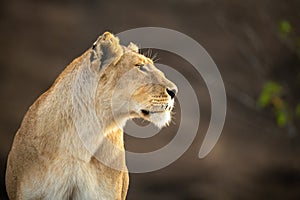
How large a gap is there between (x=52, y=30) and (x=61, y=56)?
0.30 meters

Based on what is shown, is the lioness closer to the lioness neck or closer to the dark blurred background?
the lioness neck

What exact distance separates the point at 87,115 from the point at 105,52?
38cm

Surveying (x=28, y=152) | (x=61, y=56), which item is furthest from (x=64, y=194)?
(x=61, y=56)

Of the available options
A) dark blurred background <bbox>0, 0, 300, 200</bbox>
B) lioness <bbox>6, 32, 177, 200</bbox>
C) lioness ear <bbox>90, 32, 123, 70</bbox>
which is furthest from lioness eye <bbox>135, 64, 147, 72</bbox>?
dark blurred background <bbox>0, 0, 300, 200</bbox>

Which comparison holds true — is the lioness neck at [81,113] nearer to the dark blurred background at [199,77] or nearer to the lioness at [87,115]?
the lioness at [87,115]

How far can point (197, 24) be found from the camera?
28.2ft

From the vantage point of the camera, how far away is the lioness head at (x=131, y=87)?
4203mm

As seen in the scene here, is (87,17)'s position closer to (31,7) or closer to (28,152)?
(31,7)

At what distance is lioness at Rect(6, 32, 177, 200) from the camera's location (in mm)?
4227

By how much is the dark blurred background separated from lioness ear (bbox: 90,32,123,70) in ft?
13.3

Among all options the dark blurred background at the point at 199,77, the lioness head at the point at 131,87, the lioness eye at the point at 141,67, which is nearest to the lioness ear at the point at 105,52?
the lioness head at the point at 131,87

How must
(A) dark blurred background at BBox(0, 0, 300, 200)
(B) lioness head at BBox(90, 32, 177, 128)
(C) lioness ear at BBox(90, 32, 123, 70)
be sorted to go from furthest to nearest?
→ (A) dark blurred background at BBox(0, 0, 300, 200)
(B) lioness head at BBox(90, 32, 177, 128)
(C) lioness ear at BBox(90, 32, 123, 70)

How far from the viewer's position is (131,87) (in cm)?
423

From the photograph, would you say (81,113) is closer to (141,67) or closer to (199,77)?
(141,67)
